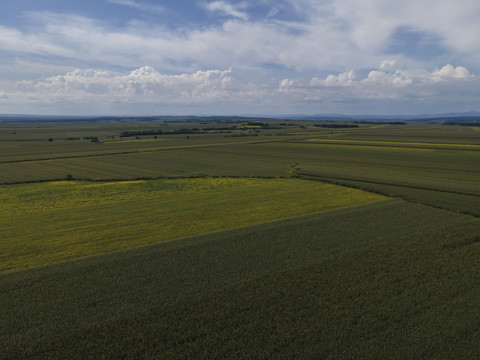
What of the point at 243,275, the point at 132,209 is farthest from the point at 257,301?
the point at 132,209

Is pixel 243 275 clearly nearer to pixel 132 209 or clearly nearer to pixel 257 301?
pixel 257 301

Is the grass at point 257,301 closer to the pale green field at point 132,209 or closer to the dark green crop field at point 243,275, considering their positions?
the dark green crop field at point 243,275

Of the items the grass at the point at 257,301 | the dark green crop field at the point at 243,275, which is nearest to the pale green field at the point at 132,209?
the dark green crop field at the point at 243,275

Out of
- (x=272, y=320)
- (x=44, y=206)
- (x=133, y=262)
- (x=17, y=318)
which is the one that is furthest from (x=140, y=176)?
(x=272, y=320)

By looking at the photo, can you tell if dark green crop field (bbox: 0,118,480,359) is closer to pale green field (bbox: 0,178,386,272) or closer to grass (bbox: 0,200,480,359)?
grass (bbox: 0,200,480,359)

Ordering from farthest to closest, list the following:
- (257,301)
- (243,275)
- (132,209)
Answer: (132,209) < (243,275) < (257,301)

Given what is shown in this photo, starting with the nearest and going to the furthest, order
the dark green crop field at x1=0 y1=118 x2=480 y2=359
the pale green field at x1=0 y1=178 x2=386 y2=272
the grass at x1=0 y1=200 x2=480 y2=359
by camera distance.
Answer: the grass at x1=0 y1=200 x2=480 y2=359 → the dark green crop field at x1=0 y1=118 x2=480 y2=359 → the pale green field at x1=0 y1=178 x2=386 y2=272

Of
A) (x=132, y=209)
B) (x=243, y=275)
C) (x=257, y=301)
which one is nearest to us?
(x=257, y=301)

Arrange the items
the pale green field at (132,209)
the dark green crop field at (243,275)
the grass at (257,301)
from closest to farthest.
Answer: the grass at (257,301) → the dark green crop field at (243,275) → the pale green field at (132,209)

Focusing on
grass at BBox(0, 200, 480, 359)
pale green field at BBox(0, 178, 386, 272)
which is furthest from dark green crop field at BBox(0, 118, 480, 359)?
pale green field at BBox(0, 178, 386, 272)
